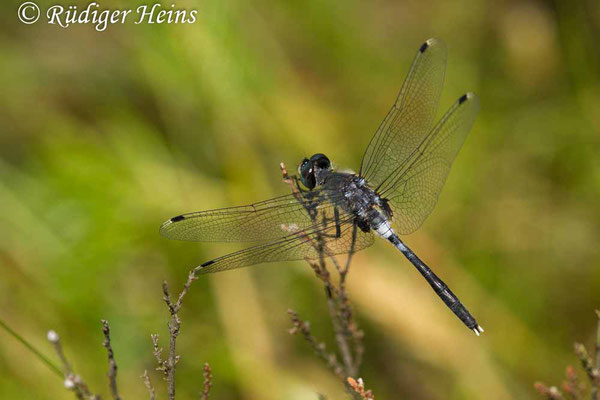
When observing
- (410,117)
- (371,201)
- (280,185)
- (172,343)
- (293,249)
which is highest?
(280,185)

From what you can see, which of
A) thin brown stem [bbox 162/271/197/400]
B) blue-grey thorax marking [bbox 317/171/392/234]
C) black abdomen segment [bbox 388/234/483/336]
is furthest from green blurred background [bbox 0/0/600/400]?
thin brown stem [bbox 162/271/197/400]

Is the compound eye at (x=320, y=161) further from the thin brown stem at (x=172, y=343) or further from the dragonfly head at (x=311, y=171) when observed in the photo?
the thin brown stem at (x=172, y=343)

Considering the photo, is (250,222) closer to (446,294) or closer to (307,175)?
(307,175)

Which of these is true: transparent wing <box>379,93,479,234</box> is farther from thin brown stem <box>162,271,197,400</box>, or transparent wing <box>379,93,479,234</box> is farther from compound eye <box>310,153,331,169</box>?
thin brown stem <box>162,271,197,400</box>

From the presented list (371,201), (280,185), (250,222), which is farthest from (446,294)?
(280,185)

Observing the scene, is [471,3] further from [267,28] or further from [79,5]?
[79,5]

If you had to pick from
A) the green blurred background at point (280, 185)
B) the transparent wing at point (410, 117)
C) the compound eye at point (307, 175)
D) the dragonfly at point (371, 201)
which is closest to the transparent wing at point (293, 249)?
the dragonfly at point (371, 201)

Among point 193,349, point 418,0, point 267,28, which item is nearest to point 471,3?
point 418,0
